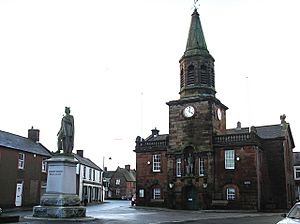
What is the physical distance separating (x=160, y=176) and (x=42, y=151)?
1398cm

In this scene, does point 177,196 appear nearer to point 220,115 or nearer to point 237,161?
point 237,161

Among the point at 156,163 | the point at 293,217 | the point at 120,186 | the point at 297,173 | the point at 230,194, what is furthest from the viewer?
the point at 120,186

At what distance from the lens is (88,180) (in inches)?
2458

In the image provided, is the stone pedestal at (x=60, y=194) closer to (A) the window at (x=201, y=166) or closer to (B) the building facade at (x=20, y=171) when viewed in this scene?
(B) the building facade at (x=20, y=171)

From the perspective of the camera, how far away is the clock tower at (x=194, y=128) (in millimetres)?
37875

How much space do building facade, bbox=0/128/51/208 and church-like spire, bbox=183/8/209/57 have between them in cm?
1987

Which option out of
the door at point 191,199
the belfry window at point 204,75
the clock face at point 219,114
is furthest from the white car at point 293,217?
the clock face at point 219,114

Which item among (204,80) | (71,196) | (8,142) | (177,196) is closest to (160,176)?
(177,196)

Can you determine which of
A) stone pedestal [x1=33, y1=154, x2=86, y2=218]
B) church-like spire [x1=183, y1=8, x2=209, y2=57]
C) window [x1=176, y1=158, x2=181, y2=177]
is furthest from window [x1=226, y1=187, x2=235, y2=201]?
stone pedestal [x1=33, y1=154, x2=86, y2=218]

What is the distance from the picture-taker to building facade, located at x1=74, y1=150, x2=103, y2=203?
5778 centimetres

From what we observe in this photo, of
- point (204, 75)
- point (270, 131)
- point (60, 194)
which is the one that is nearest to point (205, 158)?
point (204, 75)

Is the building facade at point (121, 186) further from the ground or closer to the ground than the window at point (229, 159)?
closer to the ground

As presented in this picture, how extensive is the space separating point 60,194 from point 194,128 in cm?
2187

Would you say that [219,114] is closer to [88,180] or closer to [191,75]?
[191,75]
